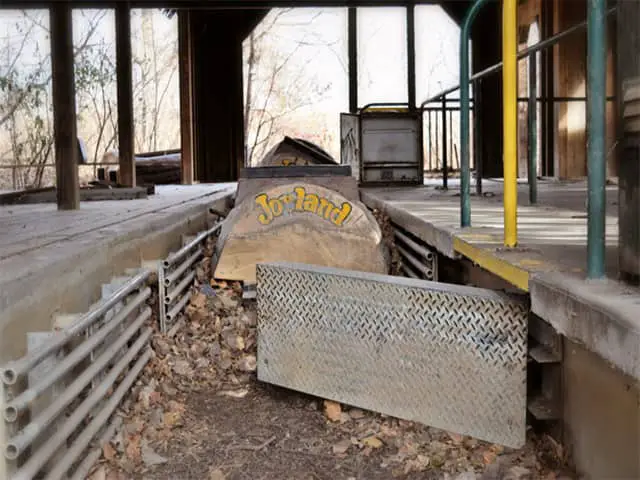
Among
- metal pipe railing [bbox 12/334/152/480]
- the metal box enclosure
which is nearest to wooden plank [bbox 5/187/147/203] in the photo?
the metal box enclosure

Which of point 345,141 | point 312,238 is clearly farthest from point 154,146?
point 312,238

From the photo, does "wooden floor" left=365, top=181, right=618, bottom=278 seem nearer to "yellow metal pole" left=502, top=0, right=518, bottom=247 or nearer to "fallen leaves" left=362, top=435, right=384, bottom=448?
Result: "yellow metal pole" left=502, top=0, right=518, bottom=247

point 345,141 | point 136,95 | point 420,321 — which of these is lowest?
point 420,321

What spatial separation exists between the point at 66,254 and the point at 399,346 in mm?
1339

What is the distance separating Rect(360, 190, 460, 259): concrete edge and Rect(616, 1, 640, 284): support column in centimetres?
144

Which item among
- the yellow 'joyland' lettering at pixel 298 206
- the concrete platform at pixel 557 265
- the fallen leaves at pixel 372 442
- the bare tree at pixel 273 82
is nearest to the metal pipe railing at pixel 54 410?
the fallen leaves at pixel 372 442

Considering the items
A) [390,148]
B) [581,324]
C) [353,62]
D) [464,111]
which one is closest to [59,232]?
[464,111]

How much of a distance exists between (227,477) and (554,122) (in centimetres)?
1010

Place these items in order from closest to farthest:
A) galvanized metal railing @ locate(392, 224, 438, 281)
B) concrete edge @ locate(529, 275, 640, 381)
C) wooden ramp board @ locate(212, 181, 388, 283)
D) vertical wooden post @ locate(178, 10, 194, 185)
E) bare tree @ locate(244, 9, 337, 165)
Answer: concrete edge @ locate(529, 275, 640, 381)
galvanized metal railing @ locate(392, 224, 438, 281)
wooden ramp board @ locate(212, 181, 388, 283)
vertical wooden post @ locate(178, 10, 194, 185)
bare tree @ locate(244, 9, 337, 165)

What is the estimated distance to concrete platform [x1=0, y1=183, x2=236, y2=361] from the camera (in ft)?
8.16

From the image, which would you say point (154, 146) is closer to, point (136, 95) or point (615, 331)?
point (136, 95)

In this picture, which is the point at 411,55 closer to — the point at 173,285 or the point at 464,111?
the point at 173,285

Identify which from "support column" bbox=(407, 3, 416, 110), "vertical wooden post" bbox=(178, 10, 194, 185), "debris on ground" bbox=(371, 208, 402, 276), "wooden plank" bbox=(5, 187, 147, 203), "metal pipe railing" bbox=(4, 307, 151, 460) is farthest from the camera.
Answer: "support column" bbox=(407, 3, 416, 110)

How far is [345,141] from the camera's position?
1037 cm
